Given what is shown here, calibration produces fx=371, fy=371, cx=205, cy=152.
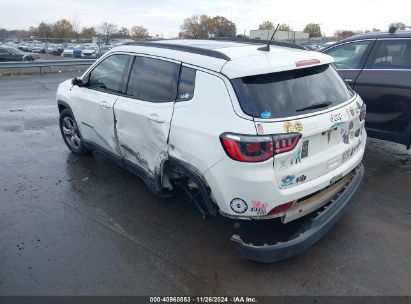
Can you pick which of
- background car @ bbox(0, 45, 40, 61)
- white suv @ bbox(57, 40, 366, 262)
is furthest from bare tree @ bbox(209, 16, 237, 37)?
background car @ bbox(0, 45, 40, 61)

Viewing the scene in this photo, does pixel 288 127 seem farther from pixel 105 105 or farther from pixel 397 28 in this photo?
pixel 397 28

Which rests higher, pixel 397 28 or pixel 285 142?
pixel 397 28

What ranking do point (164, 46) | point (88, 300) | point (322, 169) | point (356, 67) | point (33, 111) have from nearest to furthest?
point (88, 300) < point (322, 169) < point (164, 46) < point (356, 67) < point (33, 111)

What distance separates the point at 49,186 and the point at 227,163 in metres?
2.97

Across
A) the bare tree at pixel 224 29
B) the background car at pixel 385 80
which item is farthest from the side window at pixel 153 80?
the bare tree at pixel 224 29

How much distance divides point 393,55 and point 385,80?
405 mm

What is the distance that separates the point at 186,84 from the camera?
3414 mm

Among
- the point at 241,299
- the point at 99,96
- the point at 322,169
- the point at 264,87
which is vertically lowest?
the point at 241,299

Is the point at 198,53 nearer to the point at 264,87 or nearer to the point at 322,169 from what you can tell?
the point at 264,87

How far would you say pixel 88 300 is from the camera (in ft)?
9.40

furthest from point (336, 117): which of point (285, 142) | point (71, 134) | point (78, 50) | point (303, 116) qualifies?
point (78, 50)

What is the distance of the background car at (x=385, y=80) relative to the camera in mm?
4945

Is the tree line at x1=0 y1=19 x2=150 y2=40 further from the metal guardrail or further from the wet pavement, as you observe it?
the wet pavement

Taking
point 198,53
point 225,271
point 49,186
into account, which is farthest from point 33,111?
point 225,271
